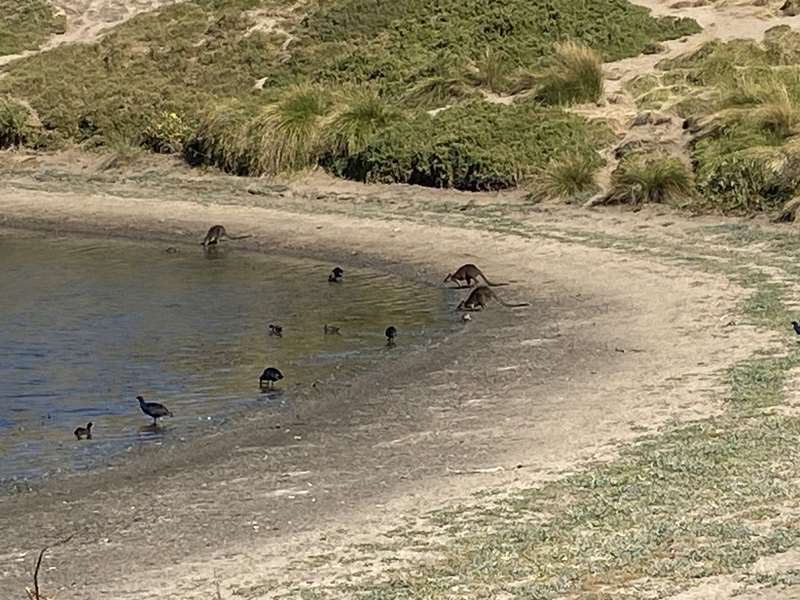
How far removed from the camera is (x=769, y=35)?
1053 inches

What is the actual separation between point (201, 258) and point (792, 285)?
7518 mm

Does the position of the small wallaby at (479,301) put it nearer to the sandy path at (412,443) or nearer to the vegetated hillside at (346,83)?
the sandy path at (412,443)

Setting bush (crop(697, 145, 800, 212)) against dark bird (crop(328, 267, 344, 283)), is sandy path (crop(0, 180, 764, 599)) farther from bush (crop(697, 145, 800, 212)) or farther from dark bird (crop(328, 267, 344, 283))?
bush (crop(697, 145, 800, 212))

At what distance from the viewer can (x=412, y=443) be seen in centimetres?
1033

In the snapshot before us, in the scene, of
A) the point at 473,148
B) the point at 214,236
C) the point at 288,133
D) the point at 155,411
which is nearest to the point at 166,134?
the point at 288,133

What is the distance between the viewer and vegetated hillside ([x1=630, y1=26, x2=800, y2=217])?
19594mm

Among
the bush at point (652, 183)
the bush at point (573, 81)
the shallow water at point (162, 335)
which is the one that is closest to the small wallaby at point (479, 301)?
the shallow water at point (162, 335)

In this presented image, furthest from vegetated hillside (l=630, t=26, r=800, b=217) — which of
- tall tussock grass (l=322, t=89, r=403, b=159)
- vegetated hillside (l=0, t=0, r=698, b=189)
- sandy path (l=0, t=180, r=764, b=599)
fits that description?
tall tussock grass (l=322, t=89, r=403, b=159)

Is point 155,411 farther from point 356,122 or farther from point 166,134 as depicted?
point 166,134

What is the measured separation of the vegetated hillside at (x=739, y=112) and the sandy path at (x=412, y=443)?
10.2ft

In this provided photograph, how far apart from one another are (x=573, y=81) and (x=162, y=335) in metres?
11.3

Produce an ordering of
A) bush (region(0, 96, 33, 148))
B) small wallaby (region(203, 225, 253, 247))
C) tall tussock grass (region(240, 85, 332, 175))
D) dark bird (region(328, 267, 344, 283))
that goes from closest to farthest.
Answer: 1. dark bird (region(328, 267, 344, 283))
2. small wallaby (region(203, 225, 253, 247))
3. tall tussock grass (region(240, 85, 332, 175))
4. bush (region(0, 96, 33, 148))

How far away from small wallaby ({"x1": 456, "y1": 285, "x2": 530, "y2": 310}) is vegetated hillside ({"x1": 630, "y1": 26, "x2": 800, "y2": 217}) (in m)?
4.98

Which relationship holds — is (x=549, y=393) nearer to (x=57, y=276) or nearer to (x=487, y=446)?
(x=487, y=446)
